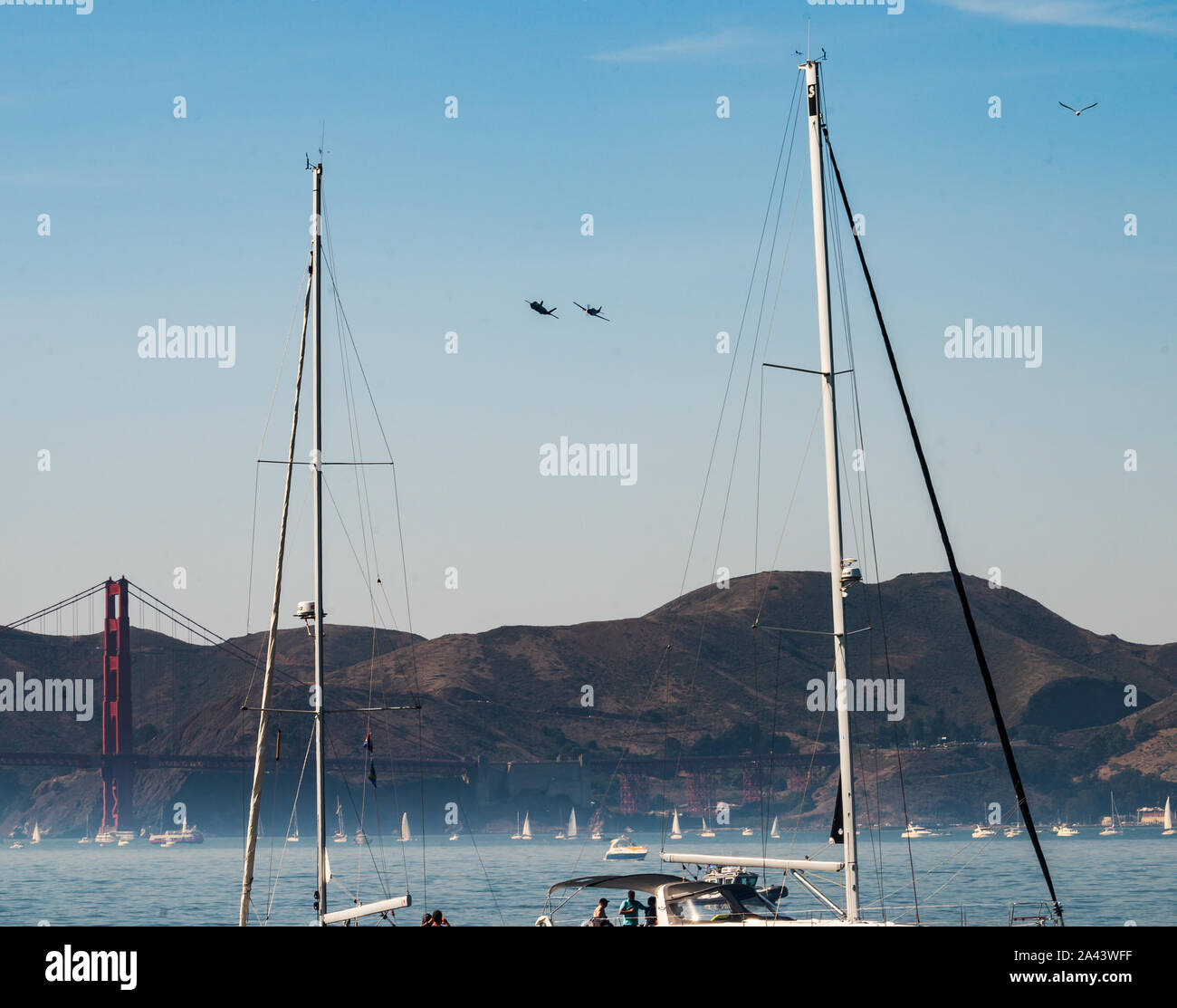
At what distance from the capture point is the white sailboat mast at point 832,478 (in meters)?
18.6

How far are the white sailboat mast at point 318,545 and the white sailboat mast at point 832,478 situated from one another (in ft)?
23.9

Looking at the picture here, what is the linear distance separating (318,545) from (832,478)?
823 cm

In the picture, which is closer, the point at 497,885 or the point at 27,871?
the point at 497,885

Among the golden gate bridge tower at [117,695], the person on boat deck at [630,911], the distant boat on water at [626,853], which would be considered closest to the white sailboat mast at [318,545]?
the person on boat deck at [630,911]

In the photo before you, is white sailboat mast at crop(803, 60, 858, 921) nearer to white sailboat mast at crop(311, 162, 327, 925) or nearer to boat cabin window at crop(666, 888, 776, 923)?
boat cabin window at crop(666, 888, 776, 923)

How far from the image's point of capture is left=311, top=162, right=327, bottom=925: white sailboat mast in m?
21.8

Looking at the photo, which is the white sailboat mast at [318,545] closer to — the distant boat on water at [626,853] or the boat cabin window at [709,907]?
the boat cabin window at [709,907]

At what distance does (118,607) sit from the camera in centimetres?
18762

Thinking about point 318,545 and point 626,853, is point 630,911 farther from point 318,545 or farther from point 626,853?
point 626,853

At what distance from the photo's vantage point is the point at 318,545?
23.9 m

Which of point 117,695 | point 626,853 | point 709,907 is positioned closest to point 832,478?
point 709,907
